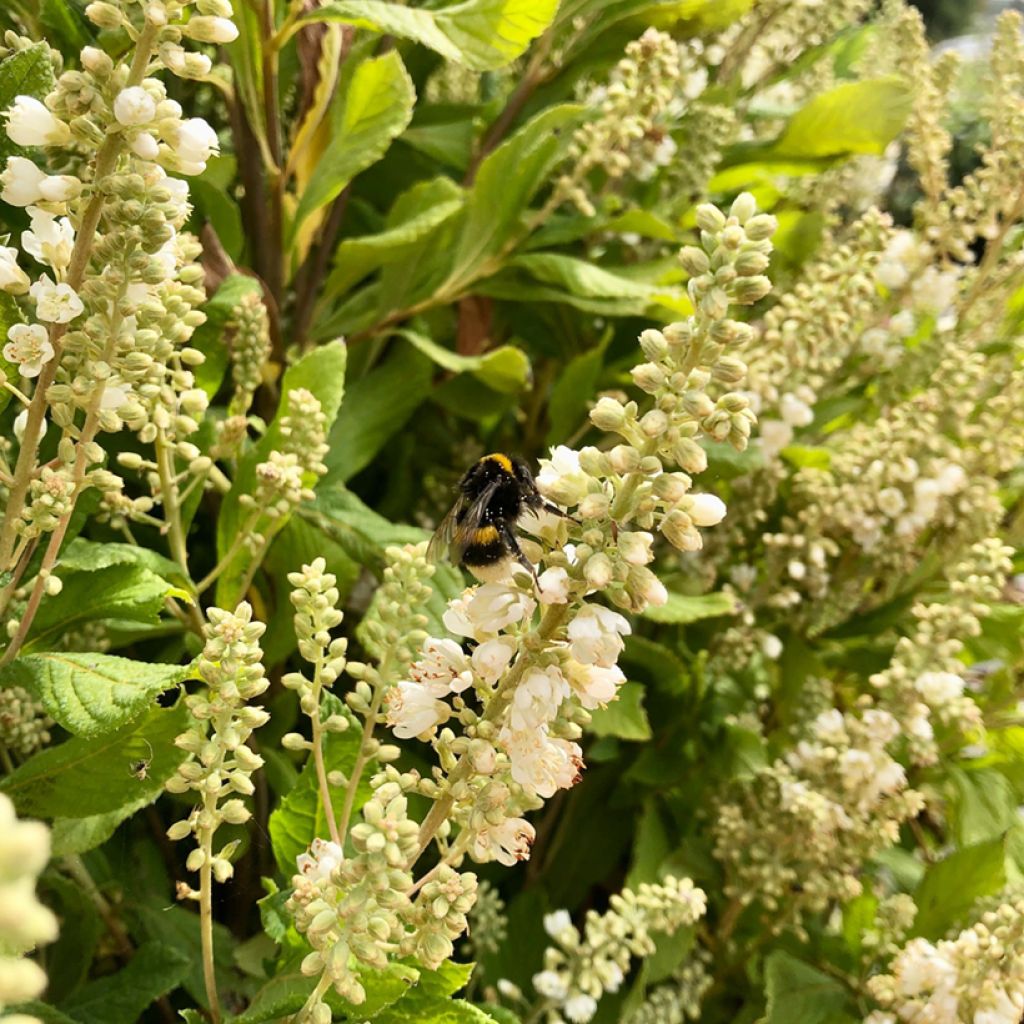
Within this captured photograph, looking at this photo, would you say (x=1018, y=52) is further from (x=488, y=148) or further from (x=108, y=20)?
(x=108, y=20)

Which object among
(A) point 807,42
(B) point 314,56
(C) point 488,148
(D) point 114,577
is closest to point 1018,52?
(A) point 807,42

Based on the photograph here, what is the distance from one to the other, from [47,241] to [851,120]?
1.93 ft

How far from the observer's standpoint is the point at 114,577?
0.41 metres

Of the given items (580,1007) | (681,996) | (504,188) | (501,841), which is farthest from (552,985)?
(504,188)

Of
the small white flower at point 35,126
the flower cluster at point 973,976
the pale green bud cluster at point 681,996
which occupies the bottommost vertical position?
the pale green bud cluster at point 681,996

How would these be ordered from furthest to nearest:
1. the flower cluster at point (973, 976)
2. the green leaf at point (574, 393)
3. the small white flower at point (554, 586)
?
the green leaf at point (574, 393), the flower cluster at point (973, 976), the small white flower at point (554, 586)

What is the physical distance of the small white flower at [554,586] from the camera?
0.91 feet

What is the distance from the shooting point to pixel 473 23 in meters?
0.52

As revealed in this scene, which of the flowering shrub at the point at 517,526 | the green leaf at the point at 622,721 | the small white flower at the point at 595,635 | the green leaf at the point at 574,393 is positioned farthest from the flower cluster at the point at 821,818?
the small white flower at the point at 595,635

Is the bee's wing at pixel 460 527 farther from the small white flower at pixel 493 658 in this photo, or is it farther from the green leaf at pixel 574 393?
the green leaf at pixel 574 393

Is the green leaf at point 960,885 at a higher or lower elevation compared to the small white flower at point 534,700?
lower

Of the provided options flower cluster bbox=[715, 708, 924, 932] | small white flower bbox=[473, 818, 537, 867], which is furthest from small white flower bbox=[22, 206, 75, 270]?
flower cluster bbox=[715, 708, 924, 932]

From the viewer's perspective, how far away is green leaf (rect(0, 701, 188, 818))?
0.38m

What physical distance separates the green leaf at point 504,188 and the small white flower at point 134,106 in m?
0.34
